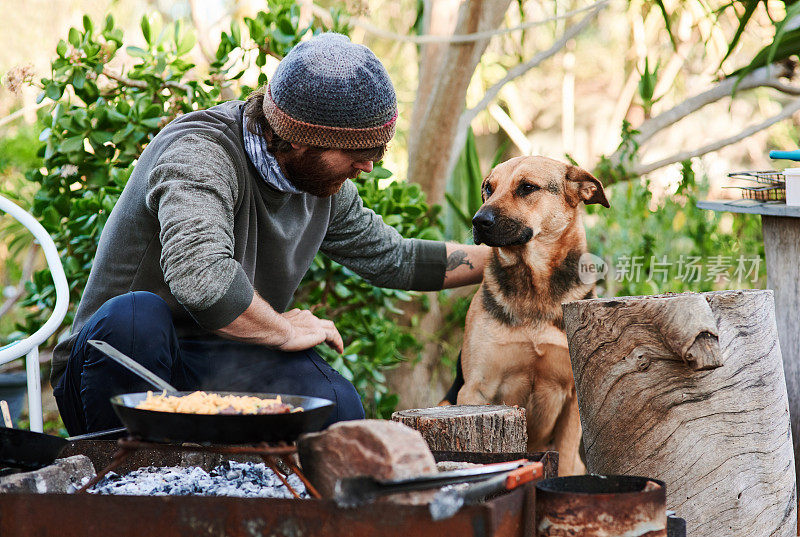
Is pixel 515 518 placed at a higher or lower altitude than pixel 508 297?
lower

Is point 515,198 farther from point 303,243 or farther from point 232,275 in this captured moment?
point 232,275

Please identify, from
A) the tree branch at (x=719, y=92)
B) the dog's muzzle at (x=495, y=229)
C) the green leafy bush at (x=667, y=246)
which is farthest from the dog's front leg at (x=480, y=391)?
the tree branch at (x=719, y=92)

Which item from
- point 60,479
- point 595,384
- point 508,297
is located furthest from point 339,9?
point 60,479

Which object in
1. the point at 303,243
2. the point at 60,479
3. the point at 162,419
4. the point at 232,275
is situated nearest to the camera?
the point at 162,419

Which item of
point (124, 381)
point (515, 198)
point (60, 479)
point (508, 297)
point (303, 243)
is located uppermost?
point (515, 198)

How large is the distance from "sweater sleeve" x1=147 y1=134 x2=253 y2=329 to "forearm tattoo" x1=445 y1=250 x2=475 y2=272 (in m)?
1.07

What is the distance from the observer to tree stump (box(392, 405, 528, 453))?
246 centimetres

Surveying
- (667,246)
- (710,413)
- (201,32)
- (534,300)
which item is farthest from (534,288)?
(201,32)

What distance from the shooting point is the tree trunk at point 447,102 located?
407 centimetres

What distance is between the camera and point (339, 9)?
12.2ft

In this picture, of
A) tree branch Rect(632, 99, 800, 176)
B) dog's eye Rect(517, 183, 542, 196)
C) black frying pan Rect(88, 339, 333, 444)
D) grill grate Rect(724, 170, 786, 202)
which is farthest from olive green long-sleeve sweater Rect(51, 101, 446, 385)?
tree branch Rect(632, 99, 800, 176)

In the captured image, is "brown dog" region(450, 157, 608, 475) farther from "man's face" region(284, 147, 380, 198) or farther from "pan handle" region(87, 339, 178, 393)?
"pan handle" region(87, 339, 178, 393)

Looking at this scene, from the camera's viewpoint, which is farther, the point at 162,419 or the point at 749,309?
the point at 749,309

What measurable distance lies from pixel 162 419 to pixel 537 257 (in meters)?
1.85
